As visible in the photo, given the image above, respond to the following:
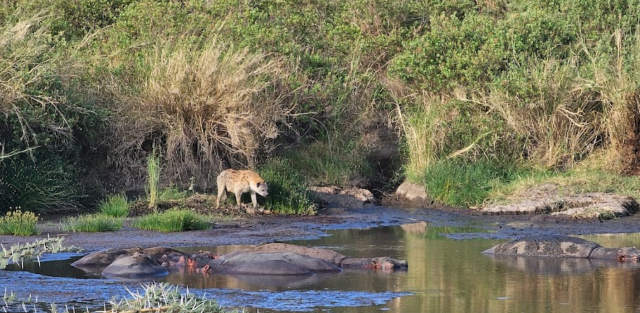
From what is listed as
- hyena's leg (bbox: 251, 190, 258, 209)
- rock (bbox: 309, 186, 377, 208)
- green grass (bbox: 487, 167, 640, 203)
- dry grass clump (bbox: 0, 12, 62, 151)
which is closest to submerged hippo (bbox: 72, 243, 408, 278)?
hyena's leg (bbox: 251, 190, 258, 209)

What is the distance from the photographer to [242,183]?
16.9m

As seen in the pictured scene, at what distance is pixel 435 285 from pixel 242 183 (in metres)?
6.24

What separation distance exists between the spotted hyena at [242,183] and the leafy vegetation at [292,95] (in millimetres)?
1435

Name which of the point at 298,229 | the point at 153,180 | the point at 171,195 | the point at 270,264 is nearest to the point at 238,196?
the point at 171,195

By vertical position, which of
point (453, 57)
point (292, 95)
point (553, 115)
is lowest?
point (553, 115)

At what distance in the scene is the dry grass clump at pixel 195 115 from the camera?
18.5 metres

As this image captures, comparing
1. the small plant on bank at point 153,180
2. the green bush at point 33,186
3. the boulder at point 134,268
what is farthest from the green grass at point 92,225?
the boulder at point 134,268

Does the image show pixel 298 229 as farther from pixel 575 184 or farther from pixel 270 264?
pixel 575 184

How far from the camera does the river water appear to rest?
10141 mm

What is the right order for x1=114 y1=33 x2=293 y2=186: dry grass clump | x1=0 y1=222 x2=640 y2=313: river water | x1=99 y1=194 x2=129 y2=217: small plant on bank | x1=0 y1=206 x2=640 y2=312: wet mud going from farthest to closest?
x1=114 y1=33 x2=293 y2=186: dry grass clump
x1=99 y1=194 x2=129 y2=217: small plant on bank
x1=0 y1=206 x2=640 y2=312: wet mud
x1=0 y1=222 x2=640 y2=313: river water

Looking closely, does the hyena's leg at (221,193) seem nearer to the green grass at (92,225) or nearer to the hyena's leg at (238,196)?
the hyena's leg at (238,196)

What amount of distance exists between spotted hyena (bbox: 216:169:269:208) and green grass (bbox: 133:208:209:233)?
58.5 inches

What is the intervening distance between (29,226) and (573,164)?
32.4ft

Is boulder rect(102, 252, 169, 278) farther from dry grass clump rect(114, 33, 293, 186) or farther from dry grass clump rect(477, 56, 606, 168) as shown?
dry grass clump rect(477, 56, 606, 168)
